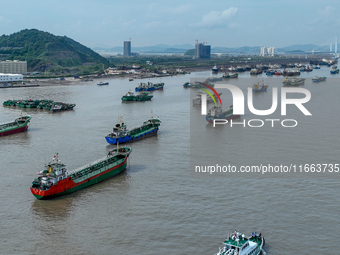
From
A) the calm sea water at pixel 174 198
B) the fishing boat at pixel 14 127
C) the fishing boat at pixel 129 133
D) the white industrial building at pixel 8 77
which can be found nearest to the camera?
the calm sea water at pixel 174 198

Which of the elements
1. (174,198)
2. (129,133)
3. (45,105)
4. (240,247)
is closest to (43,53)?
(45,105)

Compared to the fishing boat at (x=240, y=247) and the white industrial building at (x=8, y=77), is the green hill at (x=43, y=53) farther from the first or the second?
the fishing boat at (x=240, y=247)

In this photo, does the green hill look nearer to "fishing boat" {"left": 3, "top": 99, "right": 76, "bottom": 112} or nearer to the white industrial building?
the white industrial building

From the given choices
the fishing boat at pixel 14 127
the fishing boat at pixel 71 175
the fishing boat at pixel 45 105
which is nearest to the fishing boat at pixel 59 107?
the fishing boat at pixel 45 105

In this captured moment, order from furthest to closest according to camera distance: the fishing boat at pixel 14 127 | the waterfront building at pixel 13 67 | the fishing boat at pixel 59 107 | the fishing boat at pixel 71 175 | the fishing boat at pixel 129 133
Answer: the waterfront building at pixel 13 67, the fishing boat at pixel 59 107, the fishing boat at pixel 14 127, the fishing boat at pixel 129 133, the fishing boat at pixel 71 175

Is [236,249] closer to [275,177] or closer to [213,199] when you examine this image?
[213,199]

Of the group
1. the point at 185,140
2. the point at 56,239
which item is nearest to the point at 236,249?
the point at 56,239
